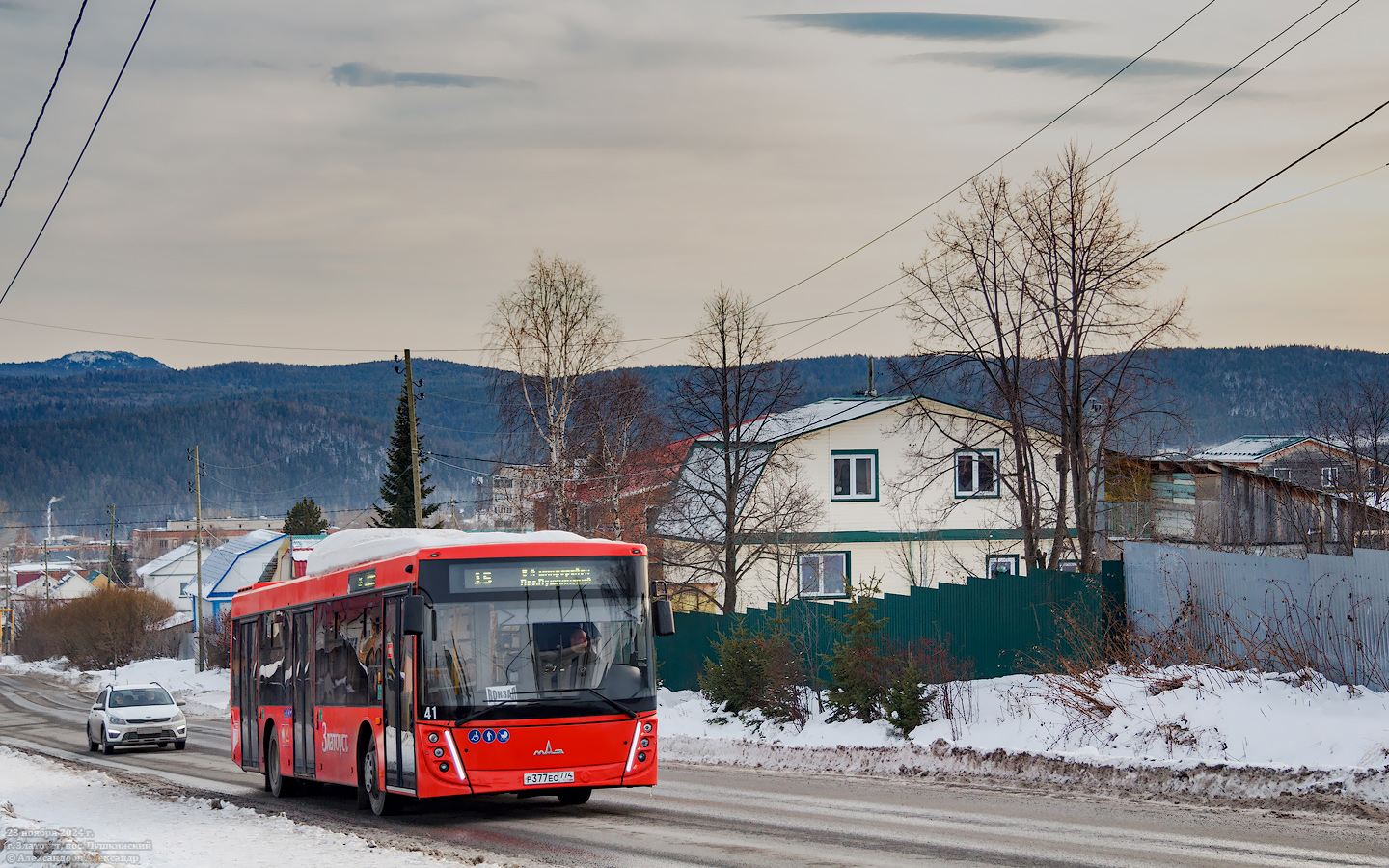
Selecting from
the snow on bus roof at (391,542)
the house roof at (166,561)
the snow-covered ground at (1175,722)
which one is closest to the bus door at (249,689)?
the snow on bus roof at (391,542)

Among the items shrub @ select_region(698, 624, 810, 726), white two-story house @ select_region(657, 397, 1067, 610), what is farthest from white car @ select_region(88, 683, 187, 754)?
white two-story house @ select_region(657, 397, 1067, 610)

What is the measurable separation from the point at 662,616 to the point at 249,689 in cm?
931

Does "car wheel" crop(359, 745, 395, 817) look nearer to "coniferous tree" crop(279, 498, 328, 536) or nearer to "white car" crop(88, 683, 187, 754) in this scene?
"white car" crop(88, 683, 187, 754)

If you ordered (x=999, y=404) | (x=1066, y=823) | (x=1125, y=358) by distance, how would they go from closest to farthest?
(x=1066, y=823), (x=1125, y=358), (x=999, y=404)

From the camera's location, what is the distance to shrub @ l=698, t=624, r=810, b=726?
78.1 ft

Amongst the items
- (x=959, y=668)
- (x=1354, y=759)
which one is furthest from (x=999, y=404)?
(x=1354, y=759)

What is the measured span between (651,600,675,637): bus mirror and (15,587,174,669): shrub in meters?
70.3

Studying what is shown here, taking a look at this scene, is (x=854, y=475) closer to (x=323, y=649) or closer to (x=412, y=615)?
(x=323, y=649)

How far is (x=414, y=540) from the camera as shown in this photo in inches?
568

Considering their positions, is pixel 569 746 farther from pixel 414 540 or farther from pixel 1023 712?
pixel 1023 712

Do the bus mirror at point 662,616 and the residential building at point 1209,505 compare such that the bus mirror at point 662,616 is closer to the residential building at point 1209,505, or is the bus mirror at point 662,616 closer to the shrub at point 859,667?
the shrub at point 859,667

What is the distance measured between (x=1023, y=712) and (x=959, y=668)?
337cm

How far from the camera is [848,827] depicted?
41.3ft

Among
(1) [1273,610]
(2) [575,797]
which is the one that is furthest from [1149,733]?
(2) [575,797]
